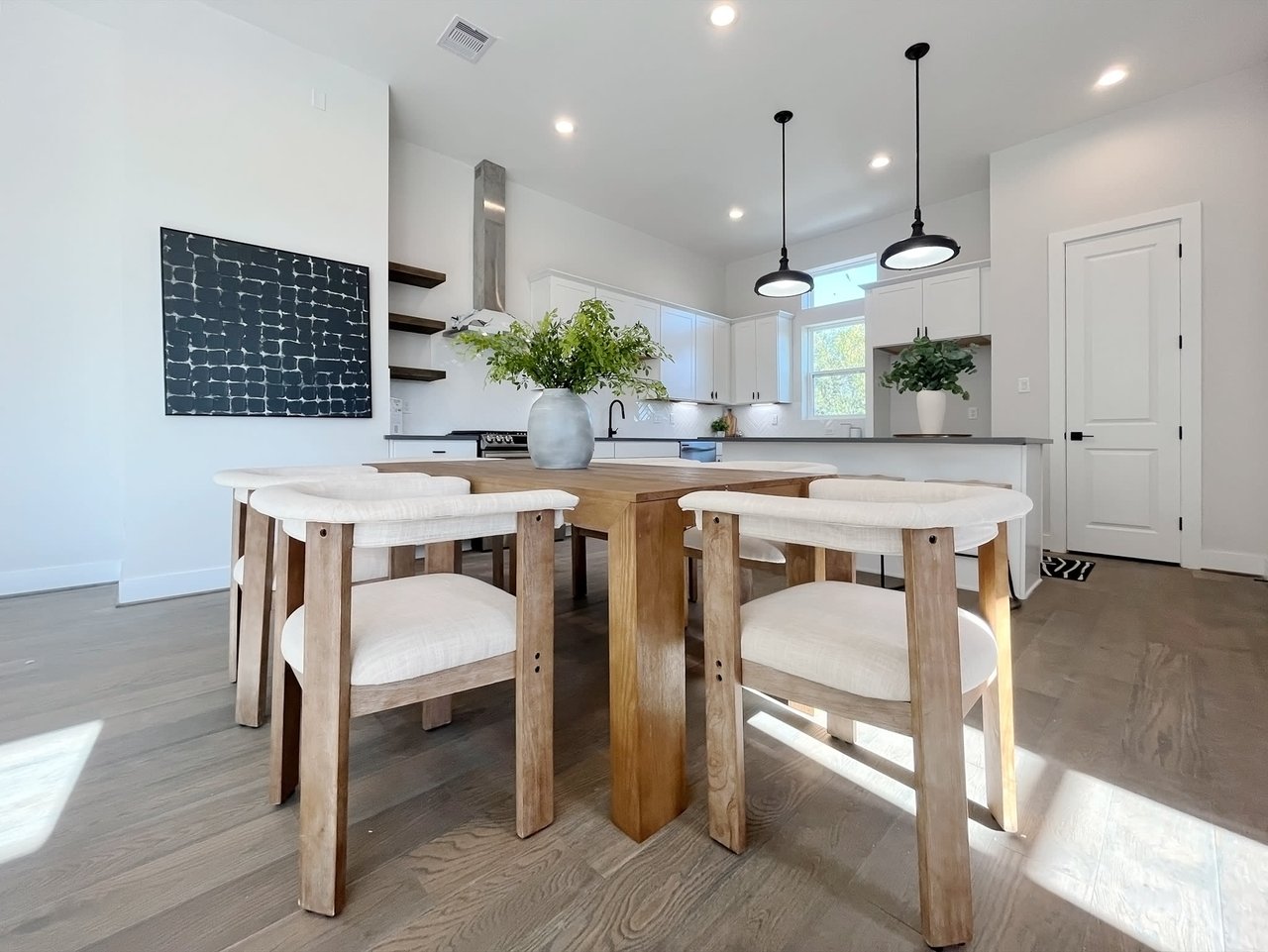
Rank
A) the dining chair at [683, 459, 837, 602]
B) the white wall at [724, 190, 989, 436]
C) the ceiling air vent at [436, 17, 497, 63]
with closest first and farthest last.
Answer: the dining chair at [683, 459, 837, 602] < the ceiling air vent at [436, 17, 497, 63] < the white wall at [724, 190, 989, 436]

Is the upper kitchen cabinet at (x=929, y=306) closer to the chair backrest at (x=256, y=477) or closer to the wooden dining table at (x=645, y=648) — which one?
the wooden dining table at (x=645, y=648)

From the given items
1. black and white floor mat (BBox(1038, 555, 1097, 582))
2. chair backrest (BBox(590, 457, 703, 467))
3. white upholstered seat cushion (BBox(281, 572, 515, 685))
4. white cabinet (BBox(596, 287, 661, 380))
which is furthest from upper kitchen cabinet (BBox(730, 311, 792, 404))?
white upholstered seat cushion (BBox(281, 572, 515, 685))

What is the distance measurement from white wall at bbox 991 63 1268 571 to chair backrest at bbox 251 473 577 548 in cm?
451

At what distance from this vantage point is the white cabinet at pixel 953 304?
4.52 metres

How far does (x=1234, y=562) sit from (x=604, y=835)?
443 centimetres

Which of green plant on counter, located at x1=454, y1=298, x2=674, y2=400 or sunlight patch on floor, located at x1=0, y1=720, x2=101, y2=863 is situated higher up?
green plant on counter, located at x1=454, y1=298, x2=674, y2=400

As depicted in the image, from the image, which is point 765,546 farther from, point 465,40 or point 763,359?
point 763,359

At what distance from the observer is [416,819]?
3.75ft

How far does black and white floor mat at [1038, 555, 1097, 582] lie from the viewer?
126 inches

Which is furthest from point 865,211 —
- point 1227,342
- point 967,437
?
point 967,437

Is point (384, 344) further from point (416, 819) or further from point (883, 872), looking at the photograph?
point (883, 872)

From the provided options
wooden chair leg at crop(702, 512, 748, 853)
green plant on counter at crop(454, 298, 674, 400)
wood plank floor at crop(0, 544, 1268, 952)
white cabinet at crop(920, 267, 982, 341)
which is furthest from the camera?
white cabinet at crop(920, 267, 982, 341)

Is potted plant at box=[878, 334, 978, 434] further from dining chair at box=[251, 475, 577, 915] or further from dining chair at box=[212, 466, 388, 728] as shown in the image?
dining chair at box=[212, 466, 388, 728]

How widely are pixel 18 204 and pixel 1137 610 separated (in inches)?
237
